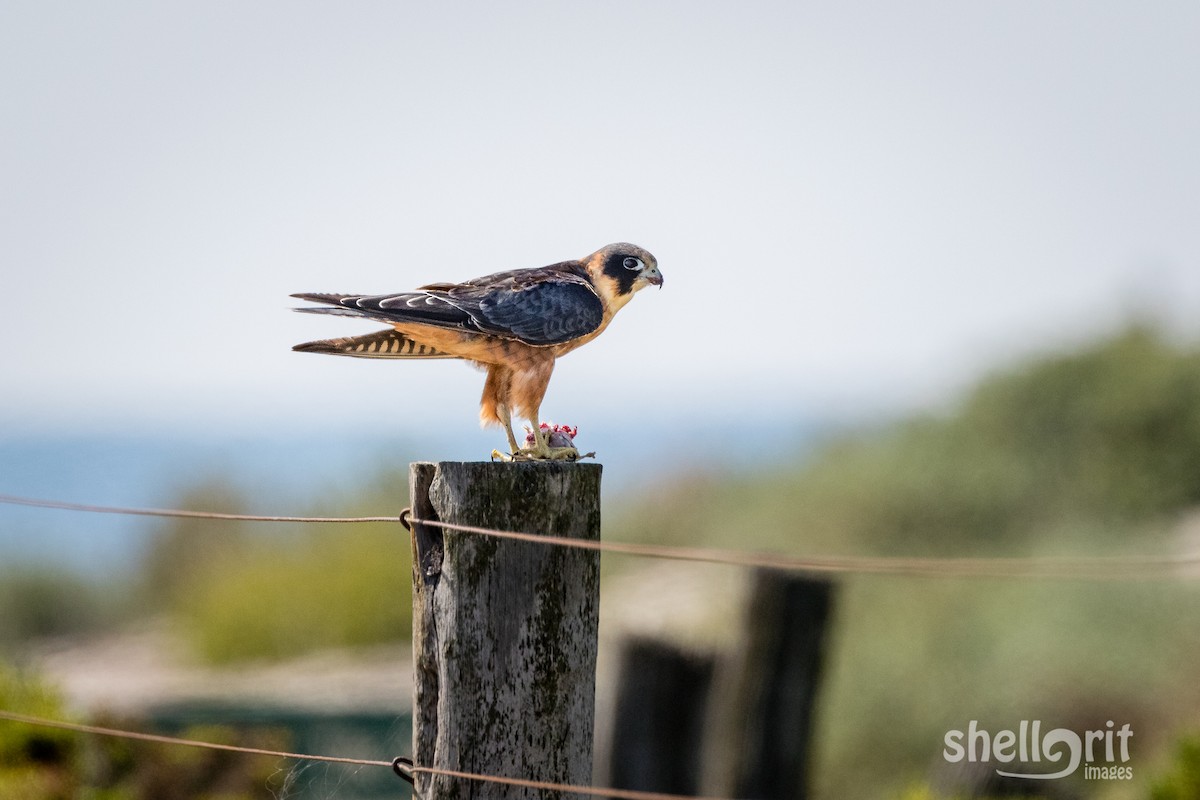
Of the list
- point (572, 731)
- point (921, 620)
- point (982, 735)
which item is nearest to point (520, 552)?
point (572, 731)

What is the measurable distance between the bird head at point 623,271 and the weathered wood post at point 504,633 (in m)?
1.24

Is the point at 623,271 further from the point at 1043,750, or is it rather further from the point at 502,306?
the point at 1043,750

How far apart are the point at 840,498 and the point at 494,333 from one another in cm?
1046

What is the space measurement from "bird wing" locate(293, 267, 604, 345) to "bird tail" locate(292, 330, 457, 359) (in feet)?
0.53

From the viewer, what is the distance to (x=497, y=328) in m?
3.76

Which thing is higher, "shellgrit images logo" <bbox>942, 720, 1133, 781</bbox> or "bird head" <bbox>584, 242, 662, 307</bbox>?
"bird head" <bbox>584, 242, 662, 307</bbox>

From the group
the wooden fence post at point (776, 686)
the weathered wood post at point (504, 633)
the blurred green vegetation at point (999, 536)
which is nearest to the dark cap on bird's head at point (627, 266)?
the weathered wood post at point (504, 633)

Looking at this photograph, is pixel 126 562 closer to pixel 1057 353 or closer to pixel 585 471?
pixel 1057 353

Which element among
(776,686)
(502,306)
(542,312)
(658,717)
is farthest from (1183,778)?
(502,306)

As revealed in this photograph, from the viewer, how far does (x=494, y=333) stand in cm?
376

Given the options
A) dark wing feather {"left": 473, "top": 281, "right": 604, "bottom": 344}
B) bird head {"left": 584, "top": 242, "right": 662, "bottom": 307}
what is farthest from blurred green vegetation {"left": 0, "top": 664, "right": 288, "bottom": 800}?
bird head {"left": 584, "top": 242, "right": 662, "bottom": 307}

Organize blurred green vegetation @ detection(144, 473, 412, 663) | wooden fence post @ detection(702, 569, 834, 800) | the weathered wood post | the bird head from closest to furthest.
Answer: the weathered wood post, the bird head, wooden fence post @ detection(702, 569, 834, 800), blurred green vegetation @ detection(144, 473, 412, 663)

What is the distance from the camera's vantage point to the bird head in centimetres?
403

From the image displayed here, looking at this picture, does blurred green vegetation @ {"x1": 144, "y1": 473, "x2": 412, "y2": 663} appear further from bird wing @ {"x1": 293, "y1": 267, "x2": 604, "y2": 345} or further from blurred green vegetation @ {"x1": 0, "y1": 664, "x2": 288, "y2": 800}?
bird wing @ {"x1": 293, "y1": 267, "x2": 604, "y2": 345}
